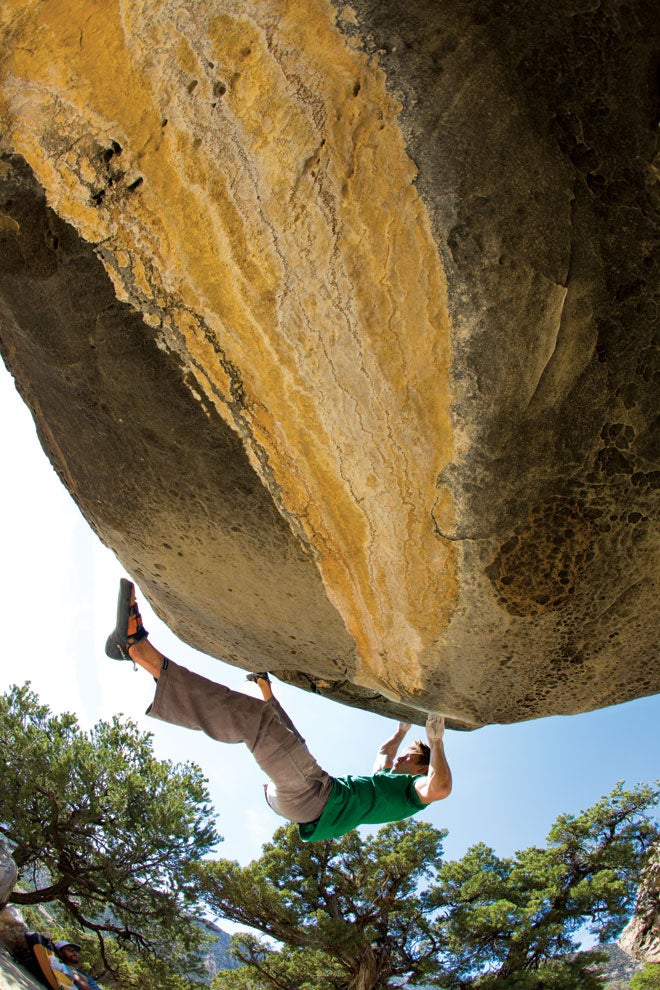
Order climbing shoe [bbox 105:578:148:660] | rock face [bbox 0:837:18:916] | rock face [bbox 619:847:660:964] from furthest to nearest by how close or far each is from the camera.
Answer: rock face [bbox 619:847:660:964] < rock face [bbox 0:837:18:916] < climbing shoe [bbox 105:578:148:660]

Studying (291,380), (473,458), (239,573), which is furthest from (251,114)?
(239,573)

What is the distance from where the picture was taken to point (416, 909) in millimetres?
10664

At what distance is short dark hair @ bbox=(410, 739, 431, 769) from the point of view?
156 inches

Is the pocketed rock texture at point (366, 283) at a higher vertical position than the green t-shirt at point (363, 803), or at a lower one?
higher

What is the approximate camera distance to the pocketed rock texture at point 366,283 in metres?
1.64

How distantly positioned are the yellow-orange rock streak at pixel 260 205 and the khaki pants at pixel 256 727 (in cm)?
145

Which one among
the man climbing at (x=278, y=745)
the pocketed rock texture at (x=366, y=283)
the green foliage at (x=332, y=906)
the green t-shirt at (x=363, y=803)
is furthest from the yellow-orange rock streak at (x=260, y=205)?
the green foliage at (x=332, y=906)

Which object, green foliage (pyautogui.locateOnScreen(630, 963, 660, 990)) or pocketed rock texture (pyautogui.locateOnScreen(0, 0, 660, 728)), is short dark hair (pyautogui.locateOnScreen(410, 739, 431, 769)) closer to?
pocketed rock texture (pyautogui.locateOnScreen(0, 0, 660, 728))

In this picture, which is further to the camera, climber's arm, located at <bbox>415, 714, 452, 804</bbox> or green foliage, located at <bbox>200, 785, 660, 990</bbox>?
green foliage, located at <bbox>200, 785, 660, 990</bbox>

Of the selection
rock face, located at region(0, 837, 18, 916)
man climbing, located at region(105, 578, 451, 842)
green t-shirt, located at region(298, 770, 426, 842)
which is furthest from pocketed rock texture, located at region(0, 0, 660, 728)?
rock face, located at region(0, 837, 18, 916)

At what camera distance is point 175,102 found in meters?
1.71

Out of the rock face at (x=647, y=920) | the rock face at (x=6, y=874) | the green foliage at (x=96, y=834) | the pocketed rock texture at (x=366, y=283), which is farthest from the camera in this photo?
the rock face at (x=647, y=920)

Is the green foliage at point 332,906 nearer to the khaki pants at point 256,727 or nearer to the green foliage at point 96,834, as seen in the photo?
the green foliage at point 96,834

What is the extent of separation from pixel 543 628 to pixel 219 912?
1025 cm
